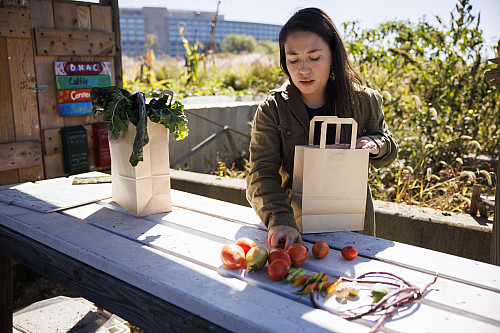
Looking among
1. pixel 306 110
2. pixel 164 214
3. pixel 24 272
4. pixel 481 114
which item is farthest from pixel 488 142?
pixel 24 272

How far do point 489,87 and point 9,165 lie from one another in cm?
445

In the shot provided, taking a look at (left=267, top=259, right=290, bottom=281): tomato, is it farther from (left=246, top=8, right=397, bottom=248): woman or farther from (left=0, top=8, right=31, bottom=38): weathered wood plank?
(left=0, top=8, right=31, bottom=38): weathered wood plank

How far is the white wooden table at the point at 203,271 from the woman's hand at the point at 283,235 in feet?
0.32

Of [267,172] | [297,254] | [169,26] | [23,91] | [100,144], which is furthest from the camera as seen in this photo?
[169,26]

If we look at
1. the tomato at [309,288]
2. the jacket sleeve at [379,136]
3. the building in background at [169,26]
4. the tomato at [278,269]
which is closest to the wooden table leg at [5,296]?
the tomato at [278,269]

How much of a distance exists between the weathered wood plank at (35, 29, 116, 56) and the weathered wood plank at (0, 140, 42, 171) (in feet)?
2.63

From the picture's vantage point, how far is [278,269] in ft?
4.45

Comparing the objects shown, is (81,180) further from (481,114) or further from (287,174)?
(481,114)

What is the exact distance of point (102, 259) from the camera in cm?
153

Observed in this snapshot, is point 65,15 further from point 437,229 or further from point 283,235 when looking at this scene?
point 437,229

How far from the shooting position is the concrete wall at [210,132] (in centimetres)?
530

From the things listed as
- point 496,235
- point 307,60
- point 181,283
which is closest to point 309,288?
point 181,283

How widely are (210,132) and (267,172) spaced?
12.5 ft

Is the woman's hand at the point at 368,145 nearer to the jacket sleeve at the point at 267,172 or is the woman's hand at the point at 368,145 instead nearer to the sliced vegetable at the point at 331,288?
the jacket sleeve at the point at 267,172
